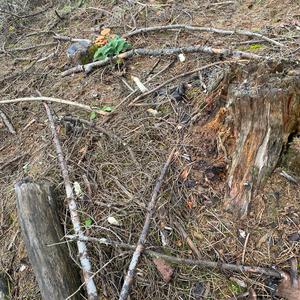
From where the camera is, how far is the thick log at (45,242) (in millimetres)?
2537

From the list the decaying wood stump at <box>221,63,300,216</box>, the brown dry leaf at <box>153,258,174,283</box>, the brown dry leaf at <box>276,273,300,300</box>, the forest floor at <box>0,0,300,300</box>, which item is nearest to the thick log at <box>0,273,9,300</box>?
the forest floor at <box>0,0,300,300</box>

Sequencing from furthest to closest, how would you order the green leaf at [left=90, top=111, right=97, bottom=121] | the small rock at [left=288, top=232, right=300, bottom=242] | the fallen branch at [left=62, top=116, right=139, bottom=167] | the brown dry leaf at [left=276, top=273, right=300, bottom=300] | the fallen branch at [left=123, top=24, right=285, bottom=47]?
the fallen branch at [left=123, top=24, right=285, bottom=47] < the green leaf at [left=90, top=111, right=97, bottom=121] < the fallen branch at [left=62, top=116, right=139, bottom=167] < the small rock at [left=288, top=232, right=300, bottom=242] < the brown dry leaf at [left=276, top=273, right=300, bottom=300]

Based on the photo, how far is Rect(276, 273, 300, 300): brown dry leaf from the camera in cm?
212

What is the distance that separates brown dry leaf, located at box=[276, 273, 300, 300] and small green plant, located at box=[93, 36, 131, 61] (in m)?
3.05

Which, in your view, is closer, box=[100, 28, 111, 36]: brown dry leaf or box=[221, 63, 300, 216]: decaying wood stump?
box=[221, 63, 300, 216]: decaying wood stump

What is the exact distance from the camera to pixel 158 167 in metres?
2.80

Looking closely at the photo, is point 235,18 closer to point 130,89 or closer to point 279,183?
point 130,89

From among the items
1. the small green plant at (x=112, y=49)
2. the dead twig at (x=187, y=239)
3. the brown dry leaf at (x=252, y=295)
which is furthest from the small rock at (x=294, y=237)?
the small green plant at (x=112, y=49)

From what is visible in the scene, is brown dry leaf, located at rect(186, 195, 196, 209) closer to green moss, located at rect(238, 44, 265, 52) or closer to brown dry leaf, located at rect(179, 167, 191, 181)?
brown dry leaf, located at rect(179, 167, 191, 181)

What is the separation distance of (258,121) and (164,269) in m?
1.09

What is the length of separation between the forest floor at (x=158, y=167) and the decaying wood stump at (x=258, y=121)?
3.3 inches

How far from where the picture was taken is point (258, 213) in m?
2.40

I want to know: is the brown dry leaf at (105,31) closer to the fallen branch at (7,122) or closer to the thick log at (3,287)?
the fallen branch at (7,122)

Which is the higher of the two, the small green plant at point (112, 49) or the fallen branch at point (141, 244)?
the small green plant at point (112, 49)
